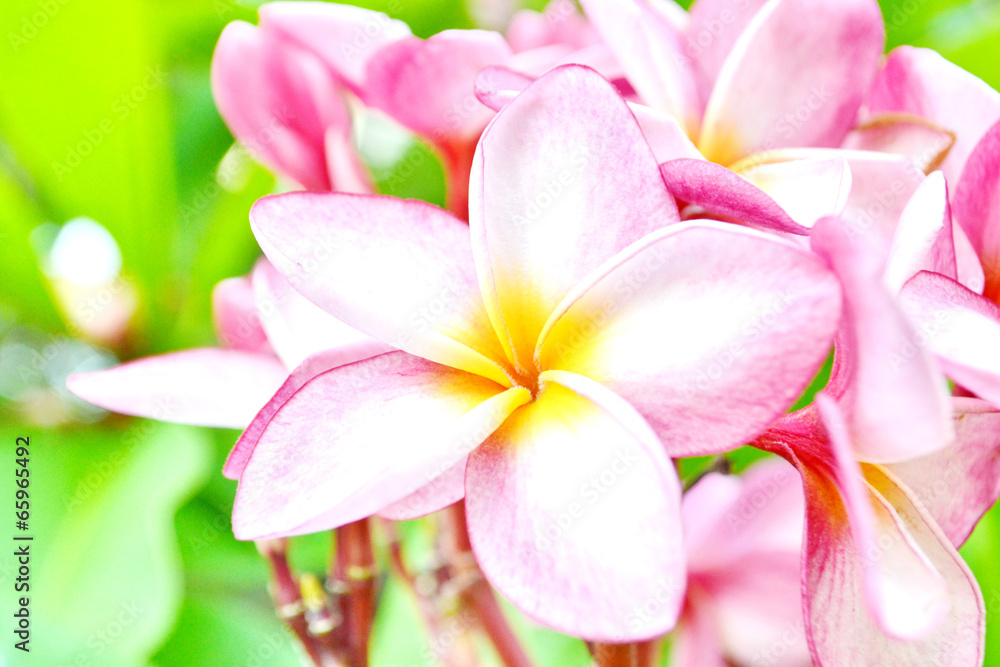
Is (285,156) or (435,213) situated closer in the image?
(435,213)

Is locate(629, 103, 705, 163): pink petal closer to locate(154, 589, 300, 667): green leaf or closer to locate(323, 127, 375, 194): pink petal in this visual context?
locate(323, 127, 375, 194): pink petal

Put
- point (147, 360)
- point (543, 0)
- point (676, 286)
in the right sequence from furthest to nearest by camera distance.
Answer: point (543, 0) < point (147, 360) < point (676, 286)

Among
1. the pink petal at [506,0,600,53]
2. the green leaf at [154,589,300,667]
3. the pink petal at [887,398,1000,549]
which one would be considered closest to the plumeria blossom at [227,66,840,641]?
the pink petal at [887,398,1000,549]

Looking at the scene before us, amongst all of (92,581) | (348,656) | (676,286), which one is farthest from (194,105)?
(676,286)

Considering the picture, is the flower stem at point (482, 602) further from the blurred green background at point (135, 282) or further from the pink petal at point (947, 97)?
the pink petal at point (947, 97)

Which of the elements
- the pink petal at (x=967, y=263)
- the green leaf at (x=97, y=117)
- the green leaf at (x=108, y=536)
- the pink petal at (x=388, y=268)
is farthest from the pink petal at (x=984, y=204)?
the green leaf at (x=97, y=117)

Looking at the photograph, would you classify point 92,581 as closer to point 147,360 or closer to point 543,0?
point 147,360

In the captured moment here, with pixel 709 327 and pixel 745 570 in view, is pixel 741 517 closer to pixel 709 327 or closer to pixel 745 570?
pixel 745 570
